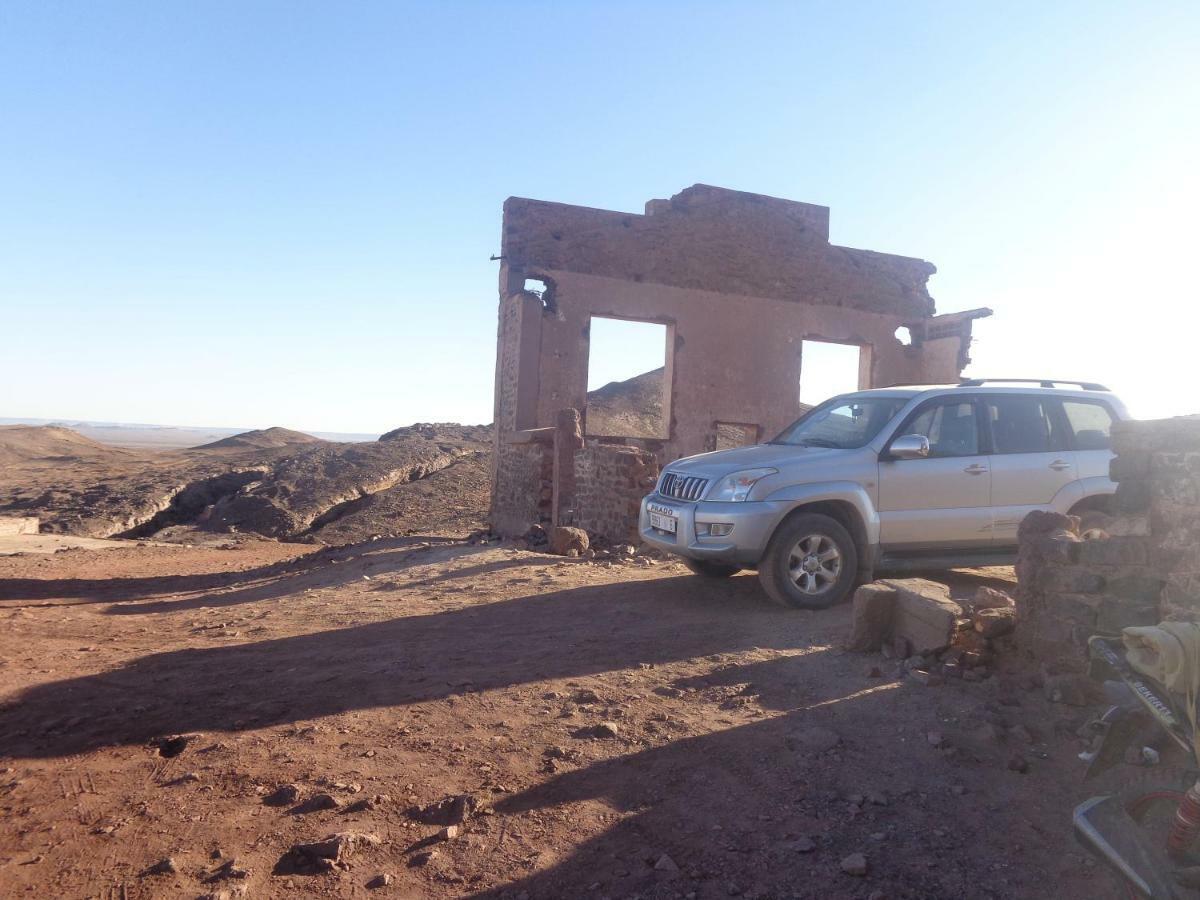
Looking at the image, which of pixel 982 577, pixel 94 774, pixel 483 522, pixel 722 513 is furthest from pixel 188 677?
pixel 483 522

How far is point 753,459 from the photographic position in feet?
24.6

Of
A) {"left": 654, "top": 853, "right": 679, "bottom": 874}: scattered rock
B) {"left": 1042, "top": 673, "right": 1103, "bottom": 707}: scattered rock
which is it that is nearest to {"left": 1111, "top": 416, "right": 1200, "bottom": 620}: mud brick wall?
{"left": 1042, "top": 673, "right": 1103, "bottom": 707}: scattered rock

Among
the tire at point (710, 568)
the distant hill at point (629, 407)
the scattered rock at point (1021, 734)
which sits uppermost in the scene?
the distant hill at point (629, 407)

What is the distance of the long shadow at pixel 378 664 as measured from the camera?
16.6 ft

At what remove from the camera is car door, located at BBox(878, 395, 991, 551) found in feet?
24.3

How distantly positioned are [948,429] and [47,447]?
127ft

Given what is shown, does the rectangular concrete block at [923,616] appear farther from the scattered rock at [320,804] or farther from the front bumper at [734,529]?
the scattered rock at [320,804]

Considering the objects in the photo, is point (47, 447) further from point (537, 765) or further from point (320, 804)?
point (537, 765)

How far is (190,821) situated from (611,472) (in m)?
7.74

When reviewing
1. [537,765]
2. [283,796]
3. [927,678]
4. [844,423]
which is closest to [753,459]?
[844,423]

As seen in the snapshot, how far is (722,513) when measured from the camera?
7.16 meters

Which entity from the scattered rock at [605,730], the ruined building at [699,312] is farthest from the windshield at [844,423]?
the ruined building at [699,312]

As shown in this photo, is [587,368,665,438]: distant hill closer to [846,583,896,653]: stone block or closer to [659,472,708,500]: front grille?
[659,472,708,500]: front grille

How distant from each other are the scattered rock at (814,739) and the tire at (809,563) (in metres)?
2.57
